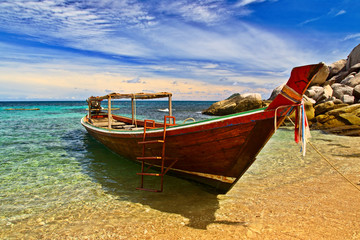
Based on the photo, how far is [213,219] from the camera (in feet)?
15.6

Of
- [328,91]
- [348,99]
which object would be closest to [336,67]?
[328,91]

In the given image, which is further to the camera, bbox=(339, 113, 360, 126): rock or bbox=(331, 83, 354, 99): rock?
bbox=(331, 83, 354, 99): rock

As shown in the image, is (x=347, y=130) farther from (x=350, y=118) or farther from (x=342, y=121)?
(x=342, y=121)

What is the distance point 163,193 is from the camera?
20.6 ft

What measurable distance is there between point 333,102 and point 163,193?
65.6 feet

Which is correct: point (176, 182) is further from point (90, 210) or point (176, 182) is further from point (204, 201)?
point (90, 210)

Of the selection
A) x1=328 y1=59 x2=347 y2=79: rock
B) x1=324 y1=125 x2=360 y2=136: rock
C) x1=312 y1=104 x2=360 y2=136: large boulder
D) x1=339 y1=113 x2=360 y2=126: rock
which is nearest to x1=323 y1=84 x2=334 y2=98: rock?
x1=312 y1=104 x2=360 y2=136: large boulder

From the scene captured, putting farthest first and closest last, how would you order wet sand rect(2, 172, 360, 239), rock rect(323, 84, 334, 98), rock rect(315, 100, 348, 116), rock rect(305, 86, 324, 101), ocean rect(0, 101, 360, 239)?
rock rect(305, 86, 324, 101), rock rect(323, 84, 334, 98), rock rect(315, 100, 348, 116), ocean rect(0, 101, 360, 239), wet sand rect(2, 172, 360, 239)

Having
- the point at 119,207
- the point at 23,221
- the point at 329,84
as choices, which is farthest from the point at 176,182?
the point at 329,84

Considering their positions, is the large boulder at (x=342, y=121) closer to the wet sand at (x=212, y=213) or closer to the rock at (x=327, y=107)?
the rock at (x=327, y=107)

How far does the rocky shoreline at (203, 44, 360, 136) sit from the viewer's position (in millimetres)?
15641

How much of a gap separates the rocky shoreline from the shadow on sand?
855cm

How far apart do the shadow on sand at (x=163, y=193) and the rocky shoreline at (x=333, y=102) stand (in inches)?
337

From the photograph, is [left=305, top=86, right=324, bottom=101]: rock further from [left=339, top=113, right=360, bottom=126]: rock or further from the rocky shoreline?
[left=339, top=113, right=360, bottom=126]: rock
